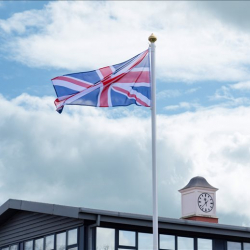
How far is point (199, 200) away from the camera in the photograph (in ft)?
98.1

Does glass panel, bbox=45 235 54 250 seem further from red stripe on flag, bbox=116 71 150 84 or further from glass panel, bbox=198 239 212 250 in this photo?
red stripe on flag, bbox=116 71 150 84

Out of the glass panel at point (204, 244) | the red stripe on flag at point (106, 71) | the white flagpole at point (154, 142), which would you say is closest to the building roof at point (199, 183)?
the glass panel at point (204, 244)

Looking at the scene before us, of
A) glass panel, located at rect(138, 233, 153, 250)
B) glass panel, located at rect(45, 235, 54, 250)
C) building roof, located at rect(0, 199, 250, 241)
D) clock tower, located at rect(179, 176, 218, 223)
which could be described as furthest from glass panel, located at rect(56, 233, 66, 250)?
clock tower, located at rect(179, 176, 218, 223)

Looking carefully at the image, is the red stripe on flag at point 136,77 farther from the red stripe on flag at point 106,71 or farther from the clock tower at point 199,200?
the clock tower at point 199,200

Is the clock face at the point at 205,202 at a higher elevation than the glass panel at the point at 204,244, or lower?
higher

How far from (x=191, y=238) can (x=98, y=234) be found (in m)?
4.28

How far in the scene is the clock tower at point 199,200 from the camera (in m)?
29.6

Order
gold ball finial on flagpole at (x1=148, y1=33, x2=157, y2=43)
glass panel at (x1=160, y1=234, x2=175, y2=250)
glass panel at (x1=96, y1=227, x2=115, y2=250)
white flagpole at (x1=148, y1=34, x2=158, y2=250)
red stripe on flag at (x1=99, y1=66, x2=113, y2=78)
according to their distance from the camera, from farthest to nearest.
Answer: glass panel at (x1=160, y1=234, x2=175, y2=250) < glass panel at (x1=96, y1=227, x2=115, y2=250) < red stripe on flag at (x1=99, y1=66, x2=113, y2=78) < gold ball finial on flagpole at (x1=148, y1=33, x2=157, y2=43) < white flagpole at (x1=148, y1=34, x2=158, y2=250)

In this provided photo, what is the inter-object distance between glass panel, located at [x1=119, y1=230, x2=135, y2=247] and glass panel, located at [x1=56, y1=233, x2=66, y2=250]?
7.74 ft

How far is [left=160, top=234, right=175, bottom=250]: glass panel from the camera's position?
25938 millimetres

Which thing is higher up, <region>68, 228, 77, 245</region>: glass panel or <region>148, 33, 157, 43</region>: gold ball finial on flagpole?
<region>148, 33, 157, 43</region>: gold ball finial on flagpole

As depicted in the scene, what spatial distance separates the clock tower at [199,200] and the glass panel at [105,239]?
234 inches

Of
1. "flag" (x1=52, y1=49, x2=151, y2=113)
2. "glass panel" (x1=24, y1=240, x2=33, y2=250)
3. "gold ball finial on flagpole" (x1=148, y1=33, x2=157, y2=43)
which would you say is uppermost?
"gold ball finial on flagpole" (x1=148, y1=33, x2=157, y2=43)

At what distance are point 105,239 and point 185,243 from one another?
12.2 ft
